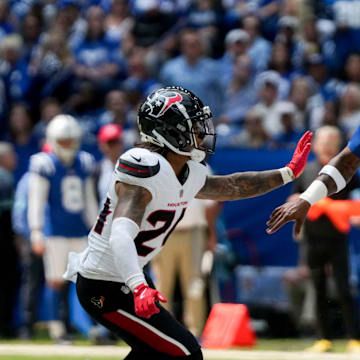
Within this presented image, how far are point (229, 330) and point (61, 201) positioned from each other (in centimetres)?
192

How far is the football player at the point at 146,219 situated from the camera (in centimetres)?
407

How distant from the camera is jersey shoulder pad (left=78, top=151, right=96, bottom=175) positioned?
8438 millimetres

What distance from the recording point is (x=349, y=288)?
7.58 m

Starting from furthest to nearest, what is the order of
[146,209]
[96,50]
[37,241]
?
1. [96,50]
2. [37,241]
3. [146,209]

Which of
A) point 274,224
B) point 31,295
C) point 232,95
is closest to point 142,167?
point 274,224

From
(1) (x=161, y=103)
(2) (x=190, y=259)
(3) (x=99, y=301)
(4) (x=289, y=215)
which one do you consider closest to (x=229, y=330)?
(2) (x=190, y=259)

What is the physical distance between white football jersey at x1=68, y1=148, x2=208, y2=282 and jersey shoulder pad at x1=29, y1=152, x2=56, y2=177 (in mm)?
3980

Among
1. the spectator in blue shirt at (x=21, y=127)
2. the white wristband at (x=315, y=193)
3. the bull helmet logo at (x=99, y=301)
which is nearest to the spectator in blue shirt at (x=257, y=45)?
the spectator in blue shirt at (x=21, y=127)

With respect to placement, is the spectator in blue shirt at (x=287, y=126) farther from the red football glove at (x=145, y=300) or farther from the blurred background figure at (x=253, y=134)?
the red football glove at (x=145, y=300)

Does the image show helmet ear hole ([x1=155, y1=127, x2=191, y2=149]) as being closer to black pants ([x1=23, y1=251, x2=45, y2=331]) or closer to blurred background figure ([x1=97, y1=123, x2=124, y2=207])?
blurred background figure ([x1=97, y1=123, x2=124, y2=207])

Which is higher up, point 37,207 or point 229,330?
point 37,207

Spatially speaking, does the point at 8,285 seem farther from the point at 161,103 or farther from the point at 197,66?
the point at 161,103

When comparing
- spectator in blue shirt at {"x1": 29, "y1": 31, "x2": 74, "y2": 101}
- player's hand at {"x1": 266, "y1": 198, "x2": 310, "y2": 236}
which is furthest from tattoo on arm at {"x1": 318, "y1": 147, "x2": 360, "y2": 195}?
spectator in blue shirt at {"x1": 29, "y1": 31, "x2": 74, "y2": 101}

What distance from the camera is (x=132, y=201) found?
409cm
